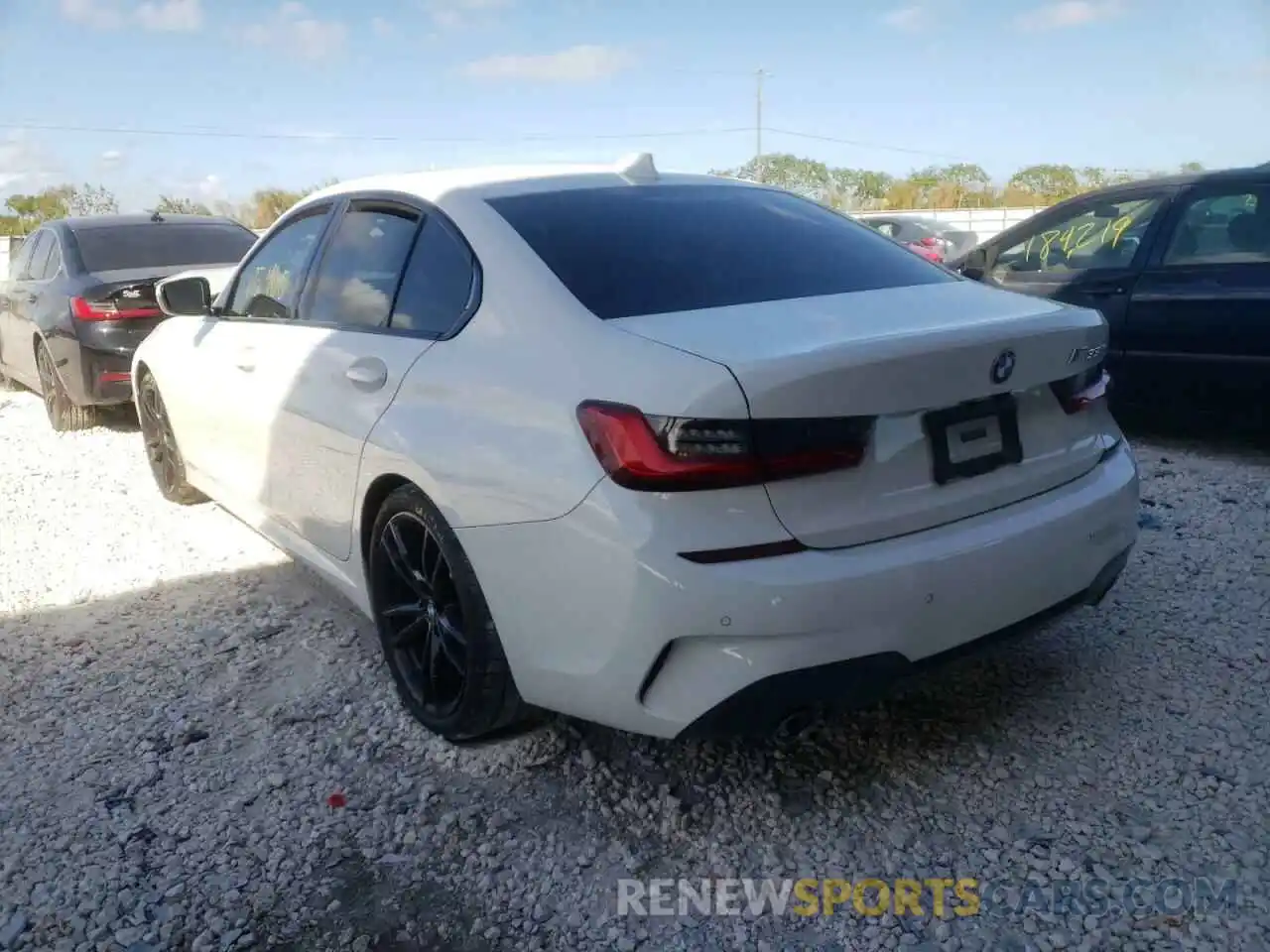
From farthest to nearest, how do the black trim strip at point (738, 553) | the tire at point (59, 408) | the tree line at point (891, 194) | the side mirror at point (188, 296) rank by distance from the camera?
1. the tree line at point (891, 194)
2. the tire at point (59, 408)
3. the side mirror at point (188, 296)
4. the black trim strip at point (738, 553)

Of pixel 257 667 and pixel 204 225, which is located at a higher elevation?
pixel 204 225

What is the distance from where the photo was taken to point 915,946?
6.46 ft

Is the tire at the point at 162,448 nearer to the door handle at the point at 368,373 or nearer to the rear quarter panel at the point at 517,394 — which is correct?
the door handle at the point at 368,373

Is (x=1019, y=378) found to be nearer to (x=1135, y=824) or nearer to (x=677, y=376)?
(x=677, y=376)

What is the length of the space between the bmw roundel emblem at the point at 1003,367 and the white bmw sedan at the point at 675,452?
0.03 m

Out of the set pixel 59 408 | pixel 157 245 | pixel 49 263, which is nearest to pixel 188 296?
pixel 157 245

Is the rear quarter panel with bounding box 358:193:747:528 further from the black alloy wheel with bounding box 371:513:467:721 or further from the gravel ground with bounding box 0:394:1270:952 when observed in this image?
the gravel ground with bounding box 0:394:1270:952

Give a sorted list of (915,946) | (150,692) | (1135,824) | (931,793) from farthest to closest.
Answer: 1. (150,692)
2. (931,793)
3. (1135,824)
4. (915,946)

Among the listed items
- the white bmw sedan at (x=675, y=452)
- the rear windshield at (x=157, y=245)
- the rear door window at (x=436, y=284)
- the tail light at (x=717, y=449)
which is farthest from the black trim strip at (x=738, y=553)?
the rear windshield at (x=157, y=245)

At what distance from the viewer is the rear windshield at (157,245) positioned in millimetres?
6785

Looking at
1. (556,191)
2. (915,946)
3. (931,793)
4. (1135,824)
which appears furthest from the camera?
(556,191)

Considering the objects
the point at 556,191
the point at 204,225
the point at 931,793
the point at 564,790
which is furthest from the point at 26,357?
the point at 931,793

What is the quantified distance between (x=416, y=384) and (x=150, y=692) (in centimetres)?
143

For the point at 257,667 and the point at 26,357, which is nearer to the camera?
the point at 257,667
